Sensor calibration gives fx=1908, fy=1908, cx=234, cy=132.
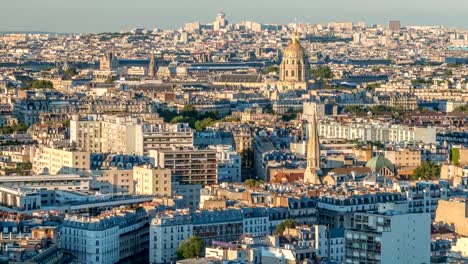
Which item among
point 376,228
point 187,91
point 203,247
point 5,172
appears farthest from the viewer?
point 187,91

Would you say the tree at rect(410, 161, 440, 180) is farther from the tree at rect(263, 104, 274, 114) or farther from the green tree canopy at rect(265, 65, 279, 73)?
the green tree canopy at rect(265, 65, 279, 73)

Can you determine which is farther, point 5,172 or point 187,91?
point 187,91

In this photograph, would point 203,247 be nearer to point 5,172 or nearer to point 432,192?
point 432,192

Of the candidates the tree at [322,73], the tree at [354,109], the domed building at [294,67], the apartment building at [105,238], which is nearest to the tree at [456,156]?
the apartment building at [105,238]

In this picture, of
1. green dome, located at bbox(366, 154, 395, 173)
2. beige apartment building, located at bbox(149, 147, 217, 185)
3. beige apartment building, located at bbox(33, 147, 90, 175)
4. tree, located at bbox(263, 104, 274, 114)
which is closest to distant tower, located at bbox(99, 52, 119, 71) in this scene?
tree, located at bbox(263, 104, 274, 114)

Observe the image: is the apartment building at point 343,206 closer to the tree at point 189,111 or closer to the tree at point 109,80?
the tree at point 189,111

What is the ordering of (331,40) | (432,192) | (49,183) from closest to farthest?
(432,192)
(49,183)
(331,40)

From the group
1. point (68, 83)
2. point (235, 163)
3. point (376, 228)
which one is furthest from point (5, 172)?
point (68, 83)
